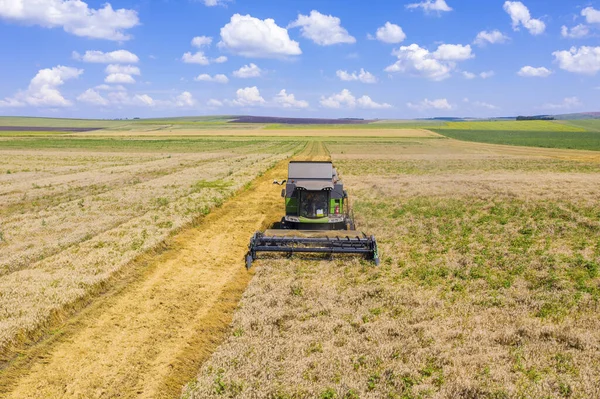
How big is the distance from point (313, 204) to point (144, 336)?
27.1ft

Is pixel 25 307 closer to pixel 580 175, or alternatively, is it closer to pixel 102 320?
pixel 102 320

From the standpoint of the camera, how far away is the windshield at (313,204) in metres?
15.8

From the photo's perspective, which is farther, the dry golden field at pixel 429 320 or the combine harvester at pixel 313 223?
the combine harvester at pixel 313 223

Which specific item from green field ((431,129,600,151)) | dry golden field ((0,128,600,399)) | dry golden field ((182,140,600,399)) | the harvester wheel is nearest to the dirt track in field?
dry golden field ((0,128,600,399))

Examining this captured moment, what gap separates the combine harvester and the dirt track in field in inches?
59.0

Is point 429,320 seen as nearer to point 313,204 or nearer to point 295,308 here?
point 295,308

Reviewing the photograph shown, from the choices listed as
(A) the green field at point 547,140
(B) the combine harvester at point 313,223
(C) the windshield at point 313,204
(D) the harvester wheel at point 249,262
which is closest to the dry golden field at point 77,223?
(D) the harvester wheel at point 249,262

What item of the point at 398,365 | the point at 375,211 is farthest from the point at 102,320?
the point at 375,211

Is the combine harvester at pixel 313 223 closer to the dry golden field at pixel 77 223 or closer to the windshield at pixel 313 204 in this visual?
the windshield at pixel 313 204

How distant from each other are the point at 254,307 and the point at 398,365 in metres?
4.11

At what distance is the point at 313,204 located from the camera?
51.8 ft

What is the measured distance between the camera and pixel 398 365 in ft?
25.9

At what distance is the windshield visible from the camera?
15.8 metres

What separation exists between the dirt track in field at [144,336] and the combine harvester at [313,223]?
150cm
